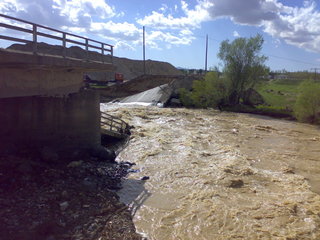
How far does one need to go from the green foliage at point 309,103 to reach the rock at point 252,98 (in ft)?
33.9

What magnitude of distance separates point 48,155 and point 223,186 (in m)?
7.09

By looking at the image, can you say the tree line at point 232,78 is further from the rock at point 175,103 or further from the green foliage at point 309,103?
the green foliage at point 309,103

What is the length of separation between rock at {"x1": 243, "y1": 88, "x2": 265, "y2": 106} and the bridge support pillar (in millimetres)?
29003

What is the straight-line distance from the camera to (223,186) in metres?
11.4

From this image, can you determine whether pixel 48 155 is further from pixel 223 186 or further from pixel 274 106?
pixel 274 106

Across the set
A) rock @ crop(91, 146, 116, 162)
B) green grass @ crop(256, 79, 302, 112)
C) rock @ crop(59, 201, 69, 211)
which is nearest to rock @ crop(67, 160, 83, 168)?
rock @ crop(91, 146, 116, 162)

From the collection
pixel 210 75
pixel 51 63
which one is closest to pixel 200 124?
pixel 210 75

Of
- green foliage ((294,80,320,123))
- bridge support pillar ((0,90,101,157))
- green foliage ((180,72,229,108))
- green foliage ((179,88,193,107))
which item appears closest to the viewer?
bridge support pillar ((0,90,101,157))

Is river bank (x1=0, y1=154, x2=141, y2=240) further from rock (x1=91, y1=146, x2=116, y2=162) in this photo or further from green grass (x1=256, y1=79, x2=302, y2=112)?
green grass (x1=256, y1=79, x2=302, y2=112)

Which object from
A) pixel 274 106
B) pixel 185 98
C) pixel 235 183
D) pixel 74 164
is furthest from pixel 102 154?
pixel 274 106

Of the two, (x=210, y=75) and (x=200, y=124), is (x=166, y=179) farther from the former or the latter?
(x=210, y=75)

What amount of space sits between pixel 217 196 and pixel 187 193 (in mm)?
1061

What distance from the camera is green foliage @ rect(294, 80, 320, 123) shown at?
28.5 metres

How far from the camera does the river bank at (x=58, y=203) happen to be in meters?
7.27
